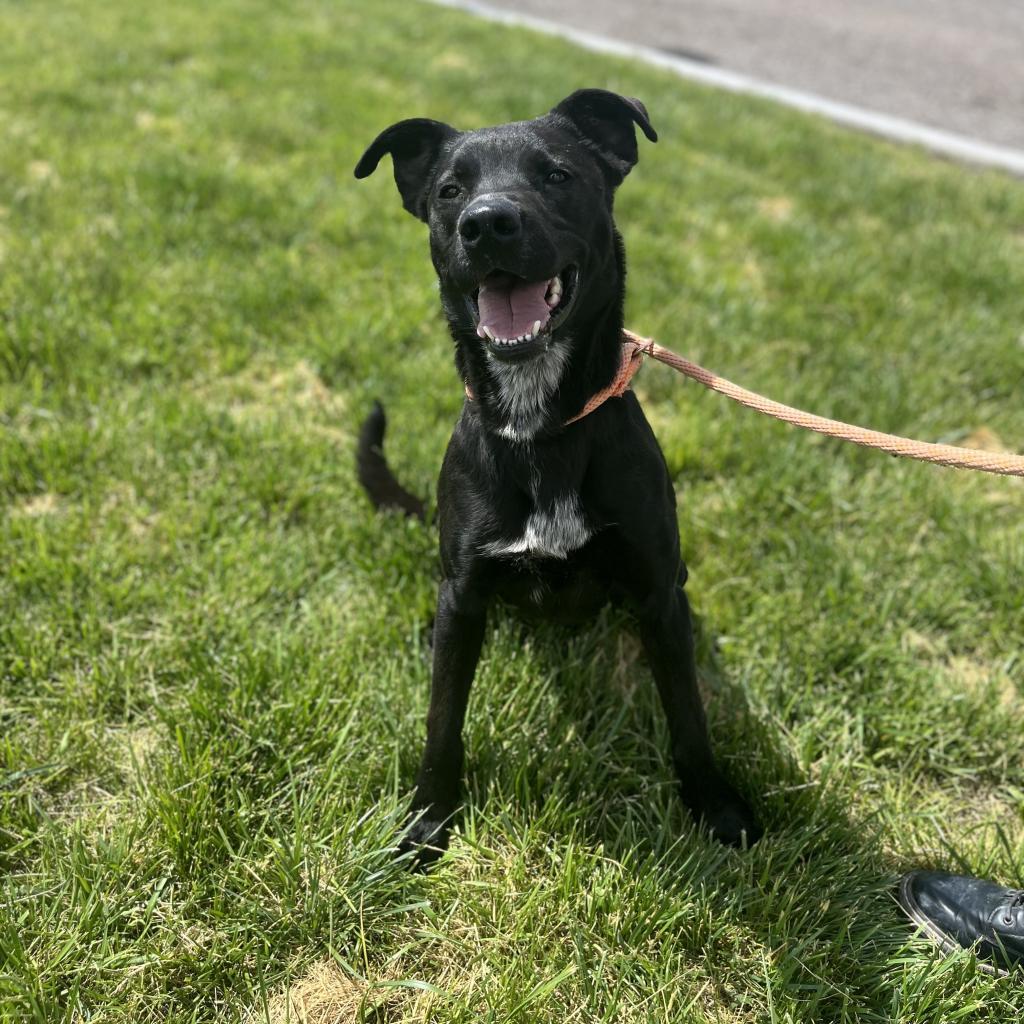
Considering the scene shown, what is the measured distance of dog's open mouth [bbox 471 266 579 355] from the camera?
1900 millimetres

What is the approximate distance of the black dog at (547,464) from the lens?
1938 millimetres

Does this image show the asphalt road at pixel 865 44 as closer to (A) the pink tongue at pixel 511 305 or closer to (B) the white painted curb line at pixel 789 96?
(B) the white painted curb line at pixel 789 96

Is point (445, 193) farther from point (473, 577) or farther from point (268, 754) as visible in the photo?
point (268, 754)

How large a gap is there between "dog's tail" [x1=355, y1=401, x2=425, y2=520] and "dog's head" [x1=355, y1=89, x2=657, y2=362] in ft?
2.72

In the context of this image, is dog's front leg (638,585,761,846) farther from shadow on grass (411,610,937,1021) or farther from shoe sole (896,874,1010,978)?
shoe sole (896,874,1010,978)

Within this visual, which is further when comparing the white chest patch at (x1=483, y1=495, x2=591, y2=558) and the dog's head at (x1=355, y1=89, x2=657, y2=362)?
the white chest patch at (x1=483, y1=495, x2=591, y2=558)

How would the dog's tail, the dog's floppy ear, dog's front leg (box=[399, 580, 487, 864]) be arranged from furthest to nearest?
the dog's tail → the dog's floppy ear → dog's front leg (box=[399, 580, 487, 864])

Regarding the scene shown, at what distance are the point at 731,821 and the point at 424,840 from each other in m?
0.75

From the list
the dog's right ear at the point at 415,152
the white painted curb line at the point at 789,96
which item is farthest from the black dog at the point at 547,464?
the white painted curb line at the point at 789,96

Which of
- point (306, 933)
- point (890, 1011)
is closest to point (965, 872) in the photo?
point (890, 1011)

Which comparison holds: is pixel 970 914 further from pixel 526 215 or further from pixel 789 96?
pixel 789 96

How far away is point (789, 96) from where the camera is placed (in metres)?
7.69

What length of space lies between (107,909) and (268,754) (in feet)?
1.65

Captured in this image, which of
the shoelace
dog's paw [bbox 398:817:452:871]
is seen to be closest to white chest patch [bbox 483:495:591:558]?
dog's paw [bbox 398:817:452:871]
